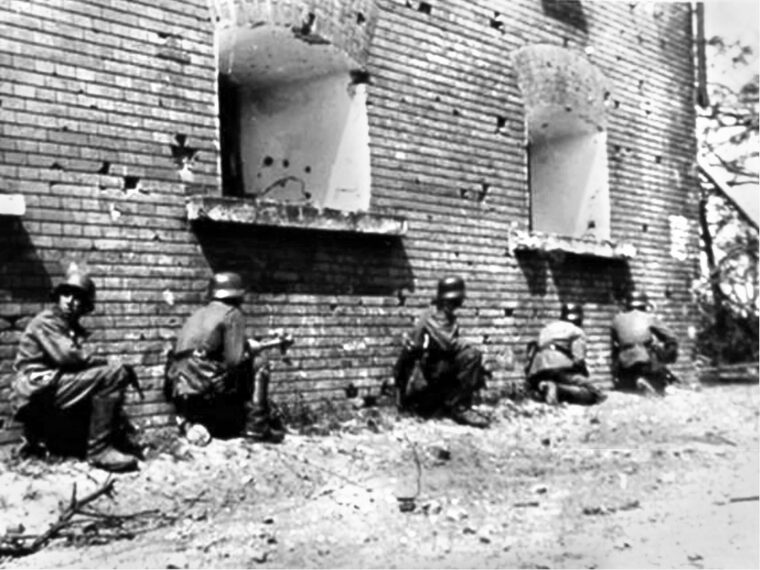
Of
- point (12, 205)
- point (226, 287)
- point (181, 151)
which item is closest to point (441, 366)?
point (226, 287)

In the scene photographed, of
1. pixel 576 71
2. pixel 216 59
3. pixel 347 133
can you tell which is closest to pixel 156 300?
pixel 216 59

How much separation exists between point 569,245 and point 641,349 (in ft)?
4.67

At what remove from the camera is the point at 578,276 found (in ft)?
34.0

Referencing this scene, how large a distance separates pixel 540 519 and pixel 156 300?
111 inches

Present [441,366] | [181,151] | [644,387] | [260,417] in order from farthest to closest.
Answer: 1. [644,387]
2. [441,366]
3. [181,151]
4. [260,417]

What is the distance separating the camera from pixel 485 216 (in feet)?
30.1

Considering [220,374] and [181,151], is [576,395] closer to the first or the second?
[220,374]

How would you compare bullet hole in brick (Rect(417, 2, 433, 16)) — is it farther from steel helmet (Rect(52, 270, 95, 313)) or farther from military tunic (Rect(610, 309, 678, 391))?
steel helmet (Rect(52, 270, 95, 313))

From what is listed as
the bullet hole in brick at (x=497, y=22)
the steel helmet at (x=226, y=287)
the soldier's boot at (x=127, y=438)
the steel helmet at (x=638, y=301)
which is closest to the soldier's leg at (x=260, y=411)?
the steel helmet at (x=226, y=287)

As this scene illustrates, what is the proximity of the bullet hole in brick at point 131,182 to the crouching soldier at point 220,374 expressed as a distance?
0.77 meters

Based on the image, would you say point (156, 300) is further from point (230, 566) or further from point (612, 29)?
point (612, 29)

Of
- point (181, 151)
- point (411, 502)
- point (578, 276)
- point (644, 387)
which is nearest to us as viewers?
point (411, 502)

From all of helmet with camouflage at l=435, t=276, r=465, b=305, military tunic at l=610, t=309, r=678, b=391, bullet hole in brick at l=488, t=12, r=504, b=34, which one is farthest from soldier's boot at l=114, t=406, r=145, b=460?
military tunic at l=610, t=309, r=678, b=391

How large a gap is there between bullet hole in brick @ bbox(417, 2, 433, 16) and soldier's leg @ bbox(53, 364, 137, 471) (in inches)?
175
